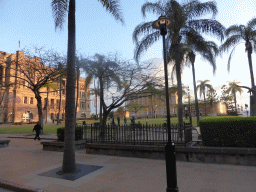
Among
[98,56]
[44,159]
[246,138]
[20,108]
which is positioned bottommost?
[44,159]

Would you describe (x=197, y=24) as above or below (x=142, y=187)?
above

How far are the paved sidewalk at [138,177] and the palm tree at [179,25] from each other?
7267 millimetres

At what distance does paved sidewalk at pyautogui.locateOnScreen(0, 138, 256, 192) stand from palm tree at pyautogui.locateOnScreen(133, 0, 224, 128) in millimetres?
7267

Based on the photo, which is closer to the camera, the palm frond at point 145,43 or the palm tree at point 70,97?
the palm tree at point 70,97

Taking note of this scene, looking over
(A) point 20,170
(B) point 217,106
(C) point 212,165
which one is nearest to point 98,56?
(A) point 20,170

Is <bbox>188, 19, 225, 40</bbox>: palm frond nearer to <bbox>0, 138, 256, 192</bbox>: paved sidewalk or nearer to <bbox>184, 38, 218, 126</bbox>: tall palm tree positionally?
<bbox>184, 38, 218, 126</bbox>: tall palm tree

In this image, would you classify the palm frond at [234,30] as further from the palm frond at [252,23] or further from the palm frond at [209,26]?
the palm frond at [209,26]

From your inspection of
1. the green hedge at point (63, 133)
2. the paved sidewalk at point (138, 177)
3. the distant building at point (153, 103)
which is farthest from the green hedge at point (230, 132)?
the green hedge at point (63, 133)

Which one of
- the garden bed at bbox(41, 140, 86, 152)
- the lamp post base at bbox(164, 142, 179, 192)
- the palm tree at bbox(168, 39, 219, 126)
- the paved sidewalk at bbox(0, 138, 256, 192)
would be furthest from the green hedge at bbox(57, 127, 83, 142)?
the palm tree at bbox(168, 39, 219, 126)

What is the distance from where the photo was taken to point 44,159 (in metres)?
7.98

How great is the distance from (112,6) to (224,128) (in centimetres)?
720

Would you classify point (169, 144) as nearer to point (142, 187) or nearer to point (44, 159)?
point (142, 187)

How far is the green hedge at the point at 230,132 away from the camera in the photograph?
6.47 metres

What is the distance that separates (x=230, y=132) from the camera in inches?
266
